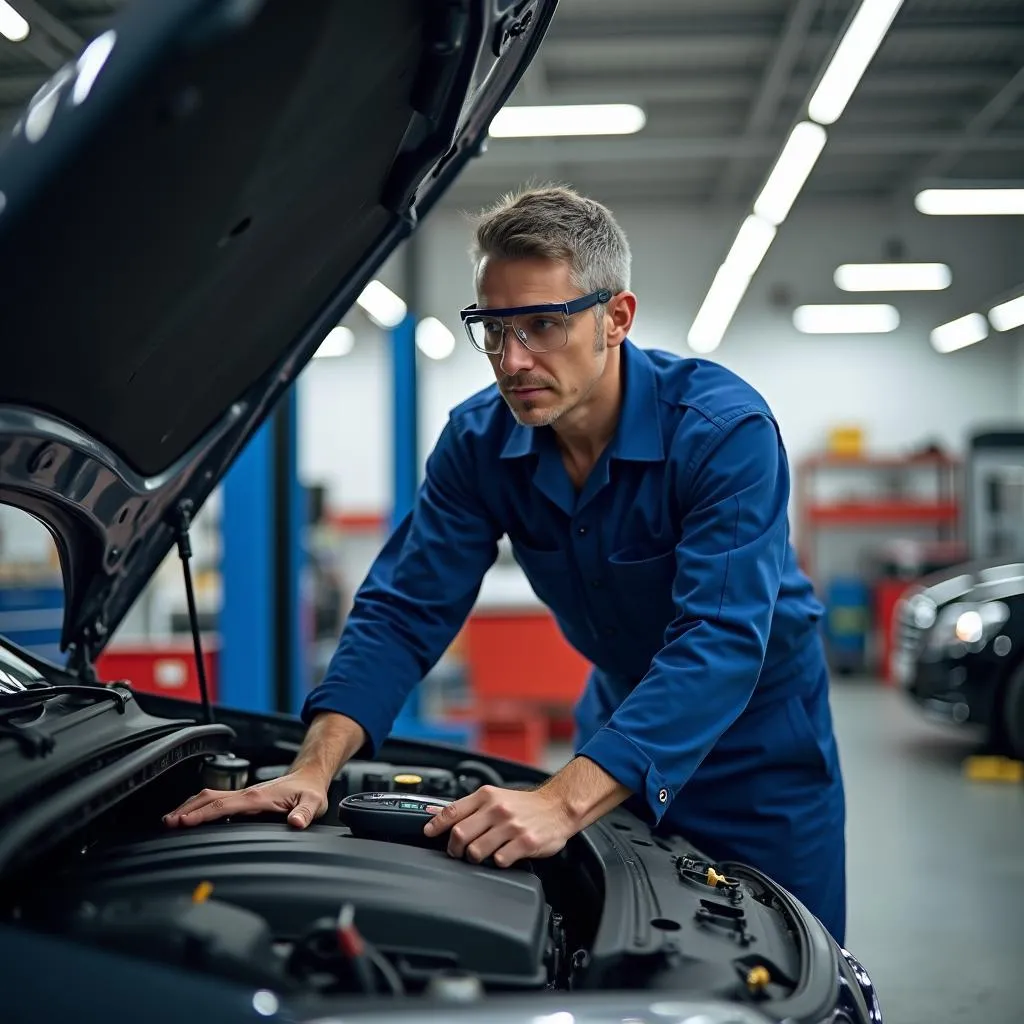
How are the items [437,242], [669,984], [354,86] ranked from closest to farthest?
[669,984]
[354,86]
[437,242]

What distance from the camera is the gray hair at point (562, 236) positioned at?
141 centimetres

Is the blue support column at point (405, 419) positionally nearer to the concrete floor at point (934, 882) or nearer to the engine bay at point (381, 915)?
the concrete floor at point (934, 882)

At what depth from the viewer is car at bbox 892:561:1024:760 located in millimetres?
5105

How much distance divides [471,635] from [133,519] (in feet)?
14.8

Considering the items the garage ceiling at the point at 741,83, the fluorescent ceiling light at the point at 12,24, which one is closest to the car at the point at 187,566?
the fluorescent ceiling light at the point at 12,24

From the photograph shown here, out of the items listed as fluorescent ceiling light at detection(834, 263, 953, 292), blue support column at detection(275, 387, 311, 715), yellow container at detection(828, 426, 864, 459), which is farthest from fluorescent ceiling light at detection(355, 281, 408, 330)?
blue support column at detection(275, 387, 311, 715)

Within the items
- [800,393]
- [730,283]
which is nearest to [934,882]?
[730,283]

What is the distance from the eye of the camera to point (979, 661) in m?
5.12

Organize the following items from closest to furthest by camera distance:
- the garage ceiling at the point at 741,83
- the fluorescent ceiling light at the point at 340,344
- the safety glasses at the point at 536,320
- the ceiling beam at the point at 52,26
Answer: the safety glasses at the point at 536,320, the ceiling beam at the point at 52,26, the garage ceiling at the point at 741,83, the fluorescent ceiling light at the point at 340,344

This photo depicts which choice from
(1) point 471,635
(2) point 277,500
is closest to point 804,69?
(1) point 471,635

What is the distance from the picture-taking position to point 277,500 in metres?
3.76

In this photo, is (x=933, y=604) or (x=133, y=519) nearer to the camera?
(x=133, y=519)

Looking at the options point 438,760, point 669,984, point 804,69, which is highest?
point 804,69

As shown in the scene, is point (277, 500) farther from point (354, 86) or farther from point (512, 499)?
point (354, 86)
